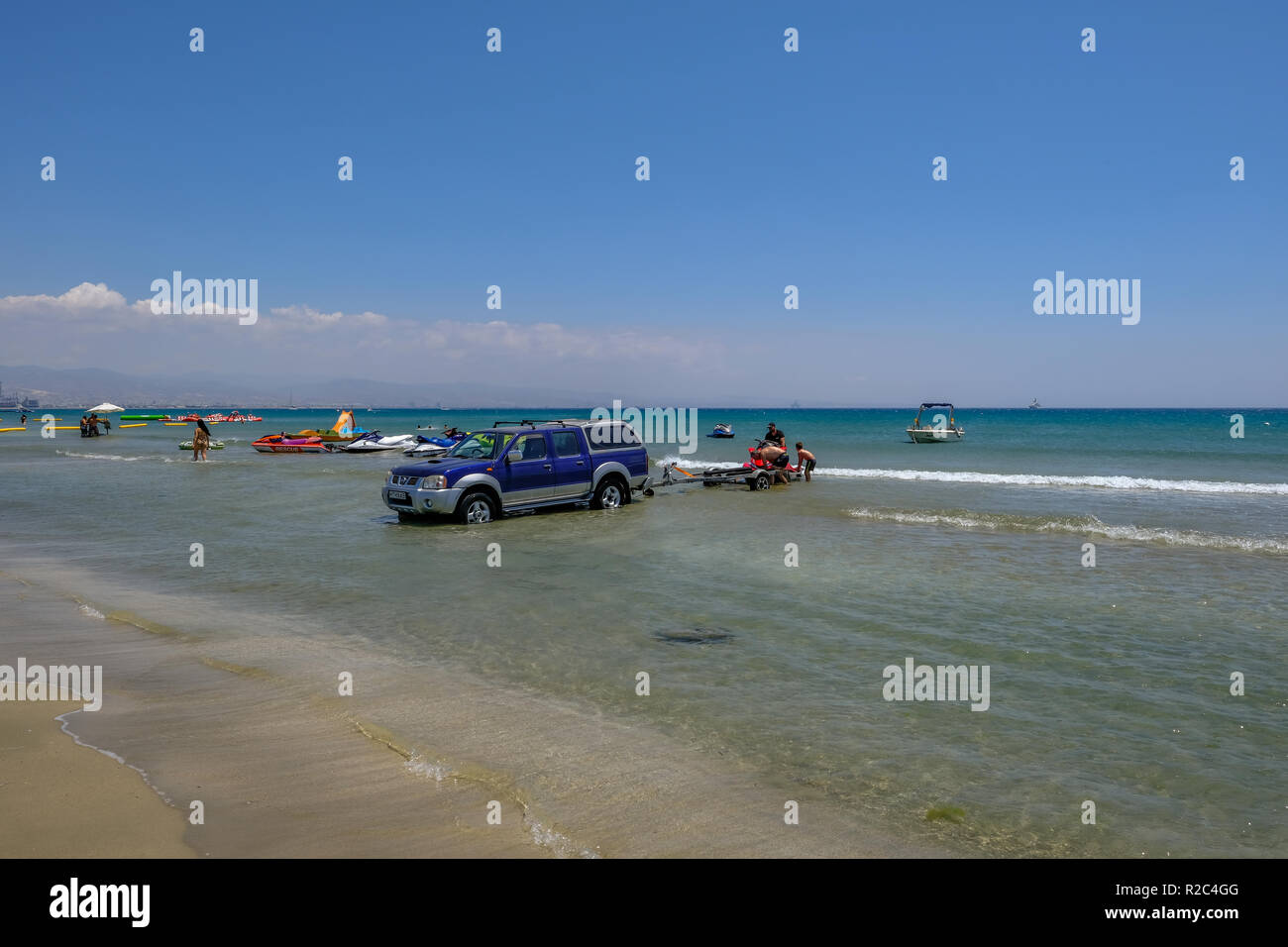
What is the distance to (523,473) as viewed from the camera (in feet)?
58.9

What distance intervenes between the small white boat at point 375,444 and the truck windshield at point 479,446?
98.0 feet

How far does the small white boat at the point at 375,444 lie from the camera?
151 feet

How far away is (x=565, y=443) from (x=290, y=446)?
108 feet

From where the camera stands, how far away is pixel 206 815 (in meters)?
4.34

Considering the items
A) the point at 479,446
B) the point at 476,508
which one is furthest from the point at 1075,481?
the point at 476,508

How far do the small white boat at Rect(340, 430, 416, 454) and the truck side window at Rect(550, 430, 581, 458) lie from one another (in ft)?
101

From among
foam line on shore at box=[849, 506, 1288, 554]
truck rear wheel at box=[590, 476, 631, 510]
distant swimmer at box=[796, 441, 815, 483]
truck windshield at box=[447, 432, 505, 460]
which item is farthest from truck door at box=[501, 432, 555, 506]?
distant swimmer at box=[796, 441, 815, 483]

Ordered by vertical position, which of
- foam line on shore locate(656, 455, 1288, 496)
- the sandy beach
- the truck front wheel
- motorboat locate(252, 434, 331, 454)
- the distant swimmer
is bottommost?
the sandy beach

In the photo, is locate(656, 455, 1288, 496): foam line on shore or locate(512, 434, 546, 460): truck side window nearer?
locate(512, 434, 546, 460): truck side window

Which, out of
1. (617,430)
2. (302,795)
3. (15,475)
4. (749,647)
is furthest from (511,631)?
(15,475)

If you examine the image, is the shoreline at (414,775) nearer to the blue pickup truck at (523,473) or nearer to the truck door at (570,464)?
the blue pickup truck at (523,473)

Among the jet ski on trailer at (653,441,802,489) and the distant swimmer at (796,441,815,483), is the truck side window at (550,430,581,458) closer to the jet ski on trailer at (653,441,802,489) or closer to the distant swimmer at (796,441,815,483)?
the jet ski on trailer at (653,441,802,489)

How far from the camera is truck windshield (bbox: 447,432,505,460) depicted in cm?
1808

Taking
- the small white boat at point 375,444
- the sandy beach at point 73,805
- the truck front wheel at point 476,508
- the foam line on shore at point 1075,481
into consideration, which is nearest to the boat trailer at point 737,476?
the foam line on shore at point 1075,481
